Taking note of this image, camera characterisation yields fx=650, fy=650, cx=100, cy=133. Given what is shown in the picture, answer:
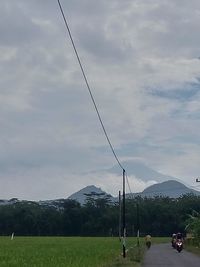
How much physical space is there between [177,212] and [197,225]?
174 ft

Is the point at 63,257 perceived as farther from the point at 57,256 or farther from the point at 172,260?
the point at 172,260

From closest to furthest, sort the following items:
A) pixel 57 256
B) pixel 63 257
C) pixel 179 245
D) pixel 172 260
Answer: pixel 63 257 → pixel 172 260 → pixel 57 256 → pixel 179 245

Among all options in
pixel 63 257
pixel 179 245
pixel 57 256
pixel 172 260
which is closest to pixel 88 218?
pixel 179 245

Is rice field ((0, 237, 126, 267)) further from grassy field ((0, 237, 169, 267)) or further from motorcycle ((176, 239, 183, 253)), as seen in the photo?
motorcycle ((176, 239, 183, 253))

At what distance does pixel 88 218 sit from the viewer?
118m

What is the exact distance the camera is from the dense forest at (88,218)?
113000 mm

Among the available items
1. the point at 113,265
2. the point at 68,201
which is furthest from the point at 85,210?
the point at 113,265

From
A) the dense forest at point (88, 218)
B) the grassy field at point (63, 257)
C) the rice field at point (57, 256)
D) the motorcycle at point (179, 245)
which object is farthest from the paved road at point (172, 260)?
the dense forest at point (88, 218)

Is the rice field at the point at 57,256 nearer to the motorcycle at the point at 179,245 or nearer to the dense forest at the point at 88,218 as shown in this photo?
the motorcycle at the point at 179,245

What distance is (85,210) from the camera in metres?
117

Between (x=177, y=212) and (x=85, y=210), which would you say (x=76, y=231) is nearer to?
(x=85, y=210)

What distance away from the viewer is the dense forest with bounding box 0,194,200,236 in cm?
11300

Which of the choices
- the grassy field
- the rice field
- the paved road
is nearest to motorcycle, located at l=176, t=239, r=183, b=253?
the grassy field

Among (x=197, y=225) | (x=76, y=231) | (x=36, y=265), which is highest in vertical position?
(x=76, y=231)
